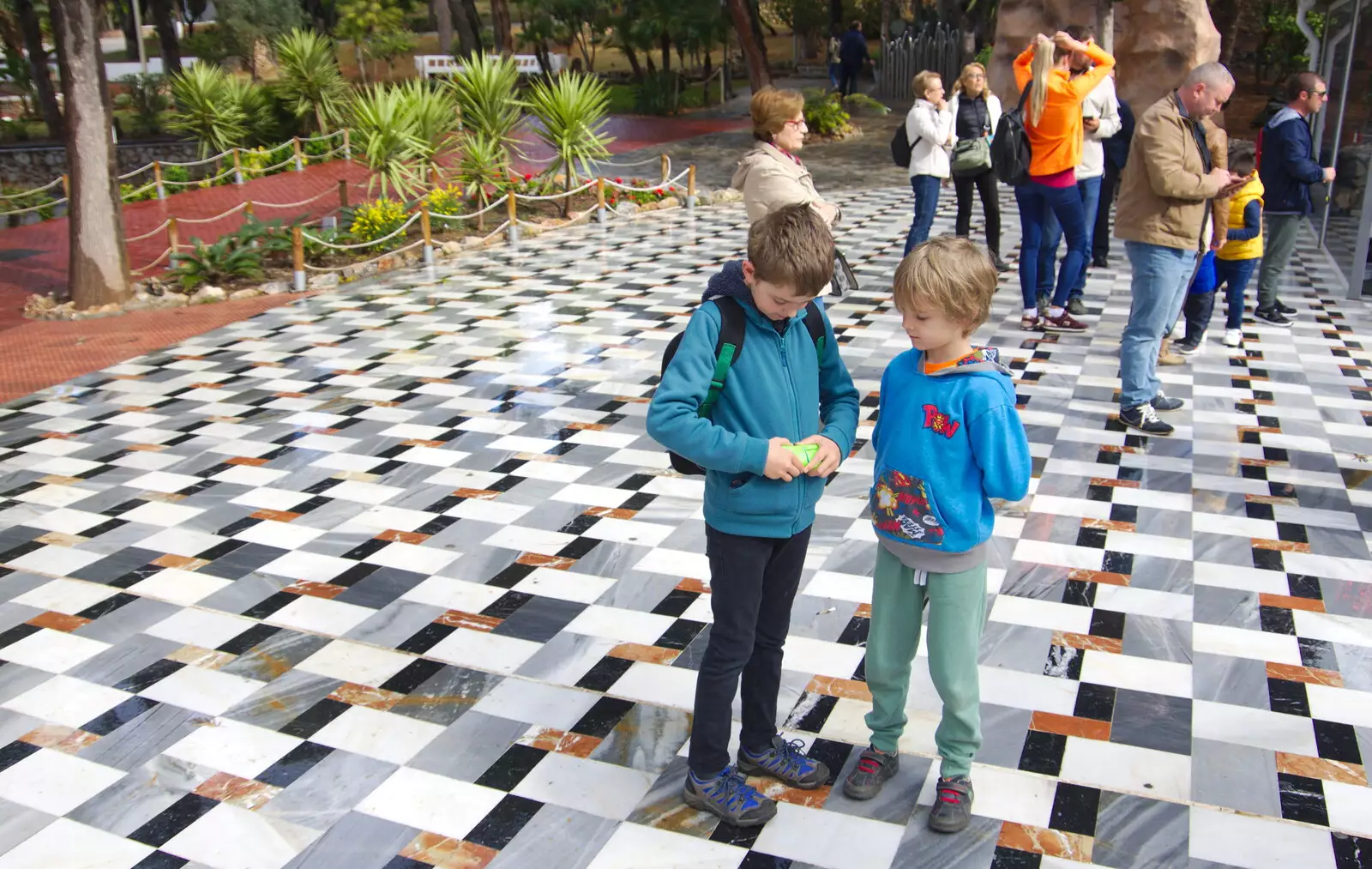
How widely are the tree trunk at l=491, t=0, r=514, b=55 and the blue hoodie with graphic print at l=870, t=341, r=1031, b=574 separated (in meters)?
28.4

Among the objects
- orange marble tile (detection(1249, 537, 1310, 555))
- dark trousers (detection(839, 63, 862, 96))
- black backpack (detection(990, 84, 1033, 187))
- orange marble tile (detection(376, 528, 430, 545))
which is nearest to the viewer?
orange marble tile (detection(1249, 537, 1310, 555))

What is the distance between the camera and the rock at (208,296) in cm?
966

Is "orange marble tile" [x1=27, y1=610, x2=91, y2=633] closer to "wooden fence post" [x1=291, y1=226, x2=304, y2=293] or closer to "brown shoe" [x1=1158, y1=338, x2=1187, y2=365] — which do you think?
"brown shoe" [x1=1158, y1=338, x2=1187, y2=365]

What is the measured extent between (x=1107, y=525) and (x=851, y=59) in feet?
72.3

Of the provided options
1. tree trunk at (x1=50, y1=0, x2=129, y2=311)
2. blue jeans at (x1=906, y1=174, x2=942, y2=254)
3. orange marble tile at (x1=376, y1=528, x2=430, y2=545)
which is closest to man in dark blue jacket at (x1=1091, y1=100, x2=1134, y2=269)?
blue jeans at (x1=906, y1=174, x2=942, y2=254)

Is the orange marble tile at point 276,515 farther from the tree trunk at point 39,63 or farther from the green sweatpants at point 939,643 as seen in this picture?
the tree trunk at point 39,63

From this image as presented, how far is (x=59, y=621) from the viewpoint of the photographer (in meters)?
4.12

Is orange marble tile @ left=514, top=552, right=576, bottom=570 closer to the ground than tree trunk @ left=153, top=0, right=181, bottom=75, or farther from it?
closer to the ground

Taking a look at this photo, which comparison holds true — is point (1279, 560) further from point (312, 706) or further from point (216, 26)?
point (216, 26)

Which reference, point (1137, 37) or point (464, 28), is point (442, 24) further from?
point (1137, 37)

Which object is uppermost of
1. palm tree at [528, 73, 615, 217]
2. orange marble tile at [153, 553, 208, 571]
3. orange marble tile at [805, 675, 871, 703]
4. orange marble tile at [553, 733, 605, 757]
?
palm tree at [528, 73, 615, 217]

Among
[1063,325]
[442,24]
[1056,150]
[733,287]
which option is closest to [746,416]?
[733,287]

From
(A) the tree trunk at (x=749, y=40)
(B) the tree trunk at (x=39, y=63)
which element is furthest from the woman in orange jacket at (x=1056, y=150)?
(B) the tree trunk at (x=39, y=63)

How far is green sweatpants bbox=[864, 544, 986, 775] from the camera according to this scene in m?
2.75
